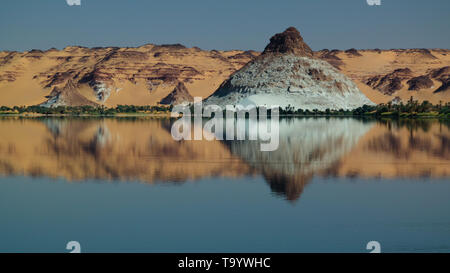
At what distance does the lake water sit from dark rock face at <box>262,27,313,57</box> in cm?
9981

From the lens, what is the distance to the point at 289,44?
12950cm

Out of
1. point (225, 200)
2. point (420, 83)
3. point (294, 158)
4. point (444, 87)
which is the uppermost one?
point (420, 83)

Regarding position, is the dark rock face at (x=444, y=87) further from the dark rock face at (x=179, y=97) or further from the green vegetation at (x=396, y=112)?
the green vegetation at (x=396, y=112)

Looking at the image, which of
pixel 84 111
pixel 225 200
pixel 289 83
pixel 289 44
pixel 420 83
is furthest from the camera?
pixel 420 83

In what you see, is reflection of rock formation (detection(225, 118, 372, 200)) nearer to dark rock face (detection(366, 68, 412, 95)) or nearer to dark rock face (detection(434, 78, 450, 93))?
dark rock face (detection(366, 68, 412, 95))

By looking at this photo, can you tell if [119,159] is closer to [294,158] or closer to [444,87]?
[294,158]

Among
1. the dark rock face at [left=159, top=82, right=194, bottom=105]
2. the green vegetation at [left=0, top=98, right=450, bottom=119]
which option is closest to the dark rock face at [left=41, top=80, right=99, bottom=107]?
the green vegetation at [left=0, top=98, right=450, bottom=119]

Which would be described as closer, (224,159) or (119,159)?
(224,159)

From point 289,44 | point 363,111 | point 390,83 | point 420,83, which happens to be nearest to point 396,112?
point 363,111

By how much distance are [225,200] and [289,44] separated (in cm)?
11473

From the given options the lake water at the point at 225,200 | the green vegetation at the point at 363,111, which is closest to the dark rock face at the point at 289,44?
the green vegetation at the point at 363,111

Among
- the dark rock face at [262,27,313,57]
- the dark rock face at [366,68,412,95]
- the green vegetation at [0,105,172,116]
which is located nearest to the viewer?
the green vegetation at [0,105,172,116]

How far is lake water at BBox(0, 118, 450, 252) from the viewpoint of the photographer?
1345cm
